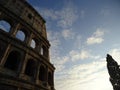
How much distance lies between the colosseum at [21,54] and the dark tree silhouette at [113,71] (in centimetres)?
887

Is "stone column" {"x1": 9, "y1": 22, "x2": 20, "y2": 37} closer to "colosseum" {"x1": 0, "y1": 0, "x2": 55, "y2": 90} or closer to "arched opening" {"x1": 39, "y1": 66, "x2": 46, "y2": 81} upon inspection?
"colosseum" {"x1": 0, "y1": 0, "x2": 55, "y2": 90}

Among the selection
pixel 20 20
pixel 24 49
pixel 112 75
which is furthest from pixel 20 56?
pixel 112 75

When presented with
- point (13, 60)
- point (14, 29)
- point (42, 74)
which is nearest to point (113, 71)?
point (42, 74)

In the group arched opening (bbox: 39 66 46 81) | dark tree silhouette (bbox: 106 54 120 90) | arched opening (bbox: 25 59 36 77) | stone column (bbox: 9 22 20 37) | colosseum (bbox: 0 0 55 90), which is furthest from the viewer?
dark tree silhouette (bbox: 106 54 120 90)

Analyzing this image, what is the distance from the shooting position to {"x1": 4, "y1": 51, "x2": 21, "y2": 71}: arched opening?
12516mm

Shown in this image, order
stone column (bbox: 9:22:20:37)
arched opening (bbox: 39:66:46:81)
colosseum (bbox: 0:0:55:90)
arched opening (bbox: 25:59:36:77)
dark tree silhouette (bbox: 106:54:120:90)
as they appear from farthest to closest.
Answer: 1. dark tree silhouette (bbox: 106:54:120:90)
2. arched opening (bbox: 39:66:46:81)
3. arched opening (bbox: 25:59:36:77)
4. stone column (bbox: 9:22:20:37)
5. colosseum (bbox: 0:0:55:90)

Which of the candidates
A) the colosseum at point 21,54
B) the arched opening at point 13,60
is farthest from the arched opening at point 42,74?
the arched opening at point 13,60

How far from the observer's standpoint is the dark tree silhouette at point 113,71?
1752 cm

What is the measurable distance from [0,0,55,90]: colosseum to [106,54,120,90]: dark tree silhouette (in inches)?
349

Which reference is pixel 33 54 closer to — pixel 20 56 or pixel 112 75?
pixel 20 56

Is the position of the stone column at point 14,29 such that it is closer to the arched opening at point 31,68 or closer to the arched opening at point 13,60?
the arched opening at point 13,60

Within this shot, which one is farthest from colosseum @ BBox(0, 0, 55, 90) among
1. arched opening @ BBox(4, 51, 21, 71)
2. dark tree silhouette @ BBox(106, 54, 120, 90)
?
dark tree silhouette @ BBox(106, 54, 120, 90)

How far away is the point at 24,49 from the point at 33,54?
55.0 inches

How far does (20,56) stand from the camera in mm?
12547
